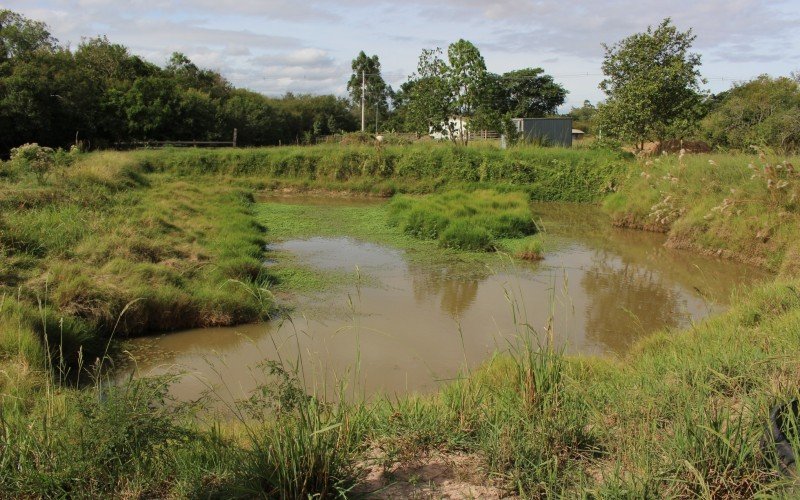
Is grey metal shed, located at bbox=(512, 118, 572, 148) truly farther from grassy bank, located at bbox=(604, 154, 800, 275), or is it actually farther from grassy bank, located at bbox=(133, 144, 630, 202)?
grassy bank, located at bbox=(604, 154, 800, 275)

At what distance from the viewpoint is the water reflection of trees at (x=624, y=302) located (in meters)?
6.57

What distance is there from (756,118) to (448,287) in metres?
19.4

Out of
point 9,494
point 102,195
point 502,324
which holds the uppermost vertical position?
point 102,195

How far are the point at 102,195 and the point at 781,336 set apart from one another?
10.1 metres

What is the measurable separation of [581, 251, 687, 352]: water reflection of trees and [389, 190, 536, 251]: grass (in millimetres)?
2055

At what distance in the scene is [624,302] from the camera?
25.8ft

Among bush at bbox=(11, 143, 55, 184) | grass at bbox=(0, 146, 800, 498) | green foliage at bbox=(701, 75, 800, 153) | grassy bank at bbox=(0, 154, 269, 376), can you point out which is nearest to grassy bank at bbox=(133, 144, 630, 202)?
green foliage at bbox=(701, 75, 800, 153)

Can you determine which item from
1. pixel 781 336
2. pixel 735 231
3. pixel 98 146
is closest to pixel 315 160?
pixel 98 146

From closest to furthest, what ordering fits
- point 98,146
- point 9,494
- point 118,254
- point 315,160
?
point 9,494 → point 118,254 → point 315,160 → point 98,146

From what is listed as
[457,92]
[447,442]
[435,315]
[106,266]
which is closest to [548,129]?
[457,92]

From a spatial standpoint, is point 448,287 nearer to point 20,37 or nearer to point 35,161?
point 35,161

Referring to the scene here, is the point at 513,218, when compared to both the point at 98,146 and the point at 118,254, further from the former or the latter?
the point at 98,146

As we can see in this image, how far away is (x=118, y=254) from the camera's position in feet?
24.1

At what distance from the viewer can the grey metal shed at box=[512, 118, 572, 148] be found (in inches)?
1033
